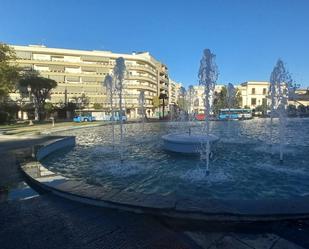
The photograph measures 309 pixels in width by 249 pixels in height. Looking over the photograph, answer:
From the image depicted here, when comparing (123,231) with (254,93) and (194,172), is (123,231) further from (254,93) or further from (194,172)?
(254,93)

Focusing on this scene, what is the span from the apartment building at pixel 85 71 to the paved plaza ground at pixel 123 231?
219ft

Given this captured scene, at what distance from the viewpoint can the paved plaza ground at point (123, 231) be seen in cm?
374

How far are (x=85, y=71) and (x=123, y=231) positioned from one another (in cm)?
8196

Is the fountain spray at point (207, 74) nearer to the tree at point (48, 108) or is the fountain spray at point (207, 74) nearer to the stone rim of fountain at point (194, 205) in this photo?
the stone rim of fountain at point (194, 205)

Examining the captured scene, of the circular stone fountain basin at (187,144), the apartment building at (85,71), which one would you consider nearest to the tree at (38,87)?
the apartment building at (85,71)

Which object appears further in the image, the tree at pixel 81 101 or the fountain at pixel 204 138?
the tree at pixel 81 101

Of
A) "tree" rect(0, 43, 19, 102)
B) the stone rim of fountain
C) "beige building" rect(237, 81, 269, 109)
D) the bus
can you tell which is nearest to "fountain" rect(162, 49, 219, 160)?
the stone rim of fountain

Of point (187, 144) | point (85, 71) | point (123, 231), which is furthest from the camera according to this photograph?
point (85, 71)

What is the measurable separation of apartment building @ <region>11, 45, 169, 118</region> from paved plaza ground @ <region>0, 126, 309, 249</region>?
66.7 m

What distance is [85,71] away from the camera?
81.4 meters

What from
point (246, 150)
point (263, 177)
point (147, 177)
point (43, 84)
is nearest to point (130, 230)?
point (147, 177)

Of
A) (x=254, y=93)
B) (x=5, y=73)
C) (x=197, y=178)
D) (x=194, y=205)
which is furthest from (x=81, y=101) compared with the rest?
(x=254, y=93)

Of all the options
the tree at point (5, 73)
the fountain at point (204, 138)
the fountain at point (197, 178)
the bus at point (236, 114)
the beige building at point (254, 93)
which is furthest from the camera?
the beige building at point (254, 93)

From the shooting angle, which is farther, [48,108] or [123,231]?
[48,108]
